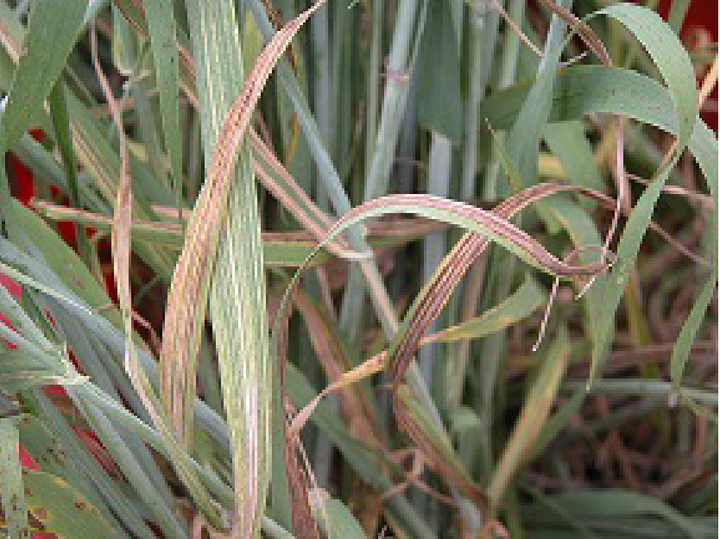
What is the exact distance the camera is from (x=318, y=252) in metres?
0.44

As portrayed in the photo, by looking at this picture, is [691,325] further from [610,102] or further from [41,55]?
[41,55]

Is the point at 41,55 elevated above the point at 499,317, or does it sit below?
above

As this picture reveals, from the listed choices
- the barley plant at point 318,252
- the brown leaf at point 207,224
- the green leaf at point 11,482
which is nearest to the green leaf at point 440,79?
the barley plant at point 318,252

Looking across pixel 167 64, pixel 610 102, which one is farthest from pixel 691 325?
pixel 167 64

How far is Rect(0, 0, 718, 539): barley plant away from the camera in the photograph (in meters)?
0.36

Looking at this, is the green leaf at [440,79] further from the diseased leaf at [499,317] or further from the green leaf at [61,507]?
the green leaf at [61,507]

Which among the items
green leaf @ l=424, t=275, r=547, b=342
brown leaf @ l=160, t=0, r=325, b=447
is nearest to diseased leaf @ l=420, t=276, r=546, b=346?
green leaf @ l=424, t=275, r=547, b=342

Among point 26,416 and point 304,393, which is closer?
point 26,416

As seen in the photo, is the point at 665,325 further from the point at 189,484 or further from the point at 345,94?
the point at 189,484

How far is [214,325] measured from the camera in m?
0.36

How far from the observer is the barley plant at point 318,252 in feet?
1.18

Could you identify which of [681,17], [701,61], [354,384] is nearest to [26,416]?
[354,384]

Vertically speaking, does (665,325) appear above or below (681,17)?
below

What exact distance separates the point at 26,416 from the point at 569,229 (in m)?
0.23
